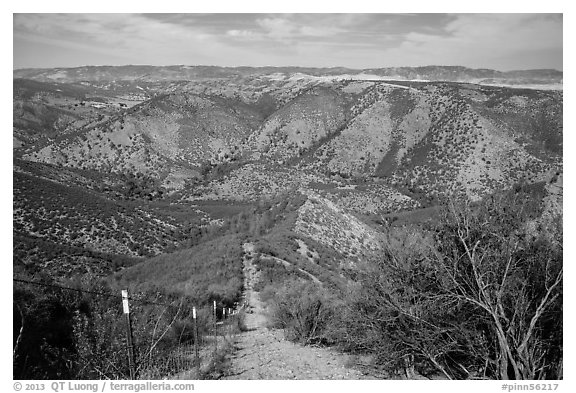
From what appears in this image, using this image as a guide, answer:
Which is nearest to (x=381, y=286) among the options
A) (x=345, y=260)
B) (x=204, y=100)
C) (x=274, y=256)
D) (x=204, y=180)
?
(x=274, y=256)

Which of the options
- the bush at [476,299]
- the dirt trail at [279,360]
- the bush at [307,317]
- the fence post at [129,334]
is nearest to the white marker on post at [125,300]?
the fence post at [129,334]

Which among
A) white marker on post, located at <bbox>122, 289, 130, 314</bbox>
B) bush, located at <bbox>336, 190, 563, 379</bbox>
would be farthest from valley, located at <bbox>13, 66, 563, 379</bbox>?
white marker on post, located at <bbox>122, 289, 130, 314</bbox>

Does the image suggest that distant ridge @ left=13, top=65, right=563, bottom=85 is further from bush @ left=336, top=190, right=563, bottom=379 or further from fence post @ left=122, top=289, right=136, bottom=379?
fence post @ left=122, top=289, right=136, bottom=379

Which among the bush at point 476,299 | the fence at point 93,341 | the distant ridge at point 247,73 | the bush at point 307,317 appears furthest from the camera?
the distant ridge at point 247,73

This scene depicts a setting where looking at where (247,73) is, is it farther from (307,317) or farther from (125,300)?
(125,300)

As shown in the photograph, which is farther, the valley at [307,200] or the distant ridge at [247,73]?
the distant ridge at [247,73]

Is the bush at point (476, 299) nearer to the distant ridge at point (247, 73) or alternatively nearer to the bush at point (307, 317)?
the bush at point (307, 317)
